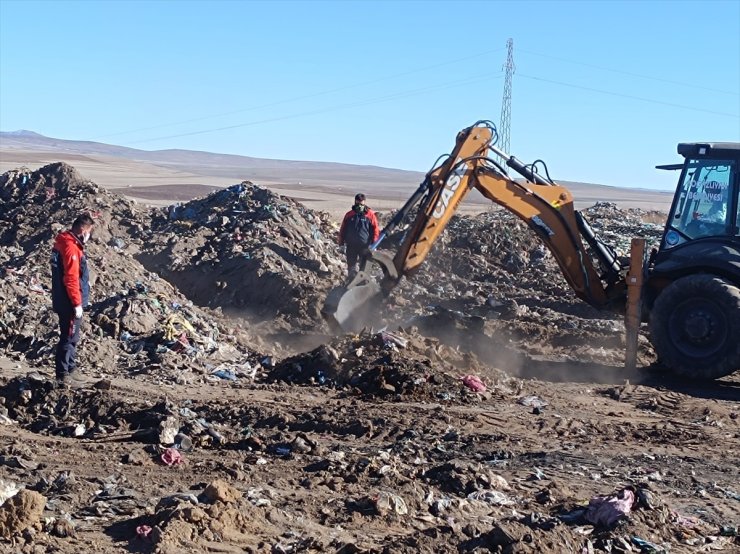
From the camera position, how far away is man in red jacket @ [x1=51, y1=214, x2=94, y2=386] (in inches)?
391

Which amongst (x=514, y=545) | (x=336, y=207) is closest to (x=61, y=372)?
(x=514, y=545)

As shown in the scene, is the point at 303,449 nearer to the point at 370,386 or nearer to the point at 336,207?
the point at 370,386

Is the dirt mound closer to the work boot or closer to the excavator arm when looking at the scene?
the work boot

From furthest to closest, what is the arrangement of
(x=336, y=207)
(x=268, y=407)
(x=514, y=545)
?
(x=336, y=207) → (x=268, y=407) → (x=514, y=545)

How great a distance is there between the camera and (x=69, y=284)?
9938 mm

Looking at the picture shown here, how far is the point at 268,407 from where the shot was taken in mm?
9711

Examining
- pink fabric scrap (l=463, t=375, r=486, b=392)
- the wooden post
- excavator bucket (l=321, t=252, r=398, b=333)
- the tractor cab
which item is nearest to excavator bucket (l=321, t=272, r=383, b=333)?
excavator bucket (l=321, t=252, r=398, b=333)

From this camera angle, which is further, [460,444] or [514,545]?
Result: [460,444]

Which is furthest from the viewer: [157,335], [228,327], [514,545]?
[228,327]

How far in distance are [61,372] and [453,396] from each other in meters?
3.78

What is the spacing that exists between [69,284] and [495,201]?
492 centimetres

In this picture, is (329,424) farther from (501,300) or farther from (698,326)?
(501,300)

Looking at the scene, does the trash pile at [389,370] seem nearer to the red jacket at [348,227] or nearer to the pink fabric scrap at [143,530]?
the red jacket at [348,227]

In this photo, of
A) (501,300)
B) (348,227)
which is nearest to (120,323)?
(348,227)
